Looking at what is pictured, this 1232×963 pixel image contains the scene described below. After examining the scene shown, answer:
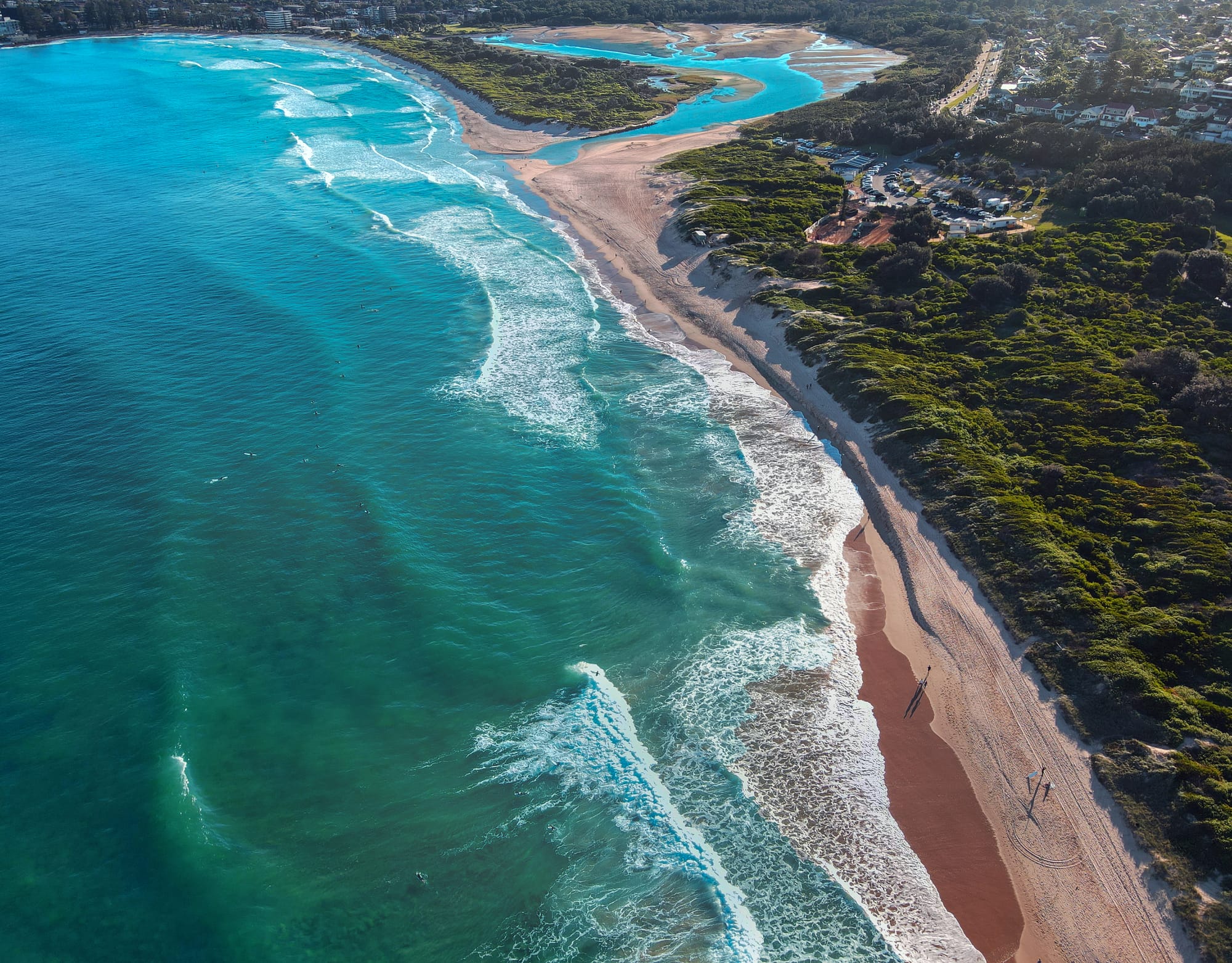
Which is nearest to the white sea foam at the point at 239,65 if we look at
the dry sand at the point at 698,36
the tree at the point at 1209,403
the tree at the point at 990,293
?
the dry sand at the point at 698,36

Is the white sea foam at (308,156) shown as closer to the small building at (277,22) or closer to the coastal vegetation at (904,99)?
the coastal vegetation at (904,99)

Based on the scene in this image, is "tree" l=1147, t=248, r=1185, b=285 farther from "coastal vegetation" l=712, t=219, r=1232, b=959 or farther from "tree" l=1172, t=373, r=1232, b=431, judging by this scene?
"tree" l=1172, t=373, r=1232, b=431

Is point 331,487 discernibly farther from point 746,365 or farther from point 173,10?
point 173,10

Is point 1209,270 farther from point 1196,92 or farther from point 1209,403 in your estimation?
point 1196,92

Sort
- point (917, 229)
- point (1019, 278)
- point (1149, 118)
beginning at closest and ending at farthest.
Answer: point (1019, 278), point (917, 229), point (1149, 118)

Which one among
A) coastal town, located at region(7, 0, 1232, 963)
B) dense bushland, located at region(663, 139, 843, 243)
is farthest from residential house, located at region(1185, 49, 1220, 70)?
dense bushland, located at region(663, 139, 843, 243)

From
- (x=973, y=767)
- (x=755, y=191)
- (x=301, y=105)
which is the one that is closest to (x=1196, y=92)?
(x=755, y=191)

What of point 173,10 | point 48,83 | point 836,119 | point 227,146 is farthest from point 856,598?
point 173,10
